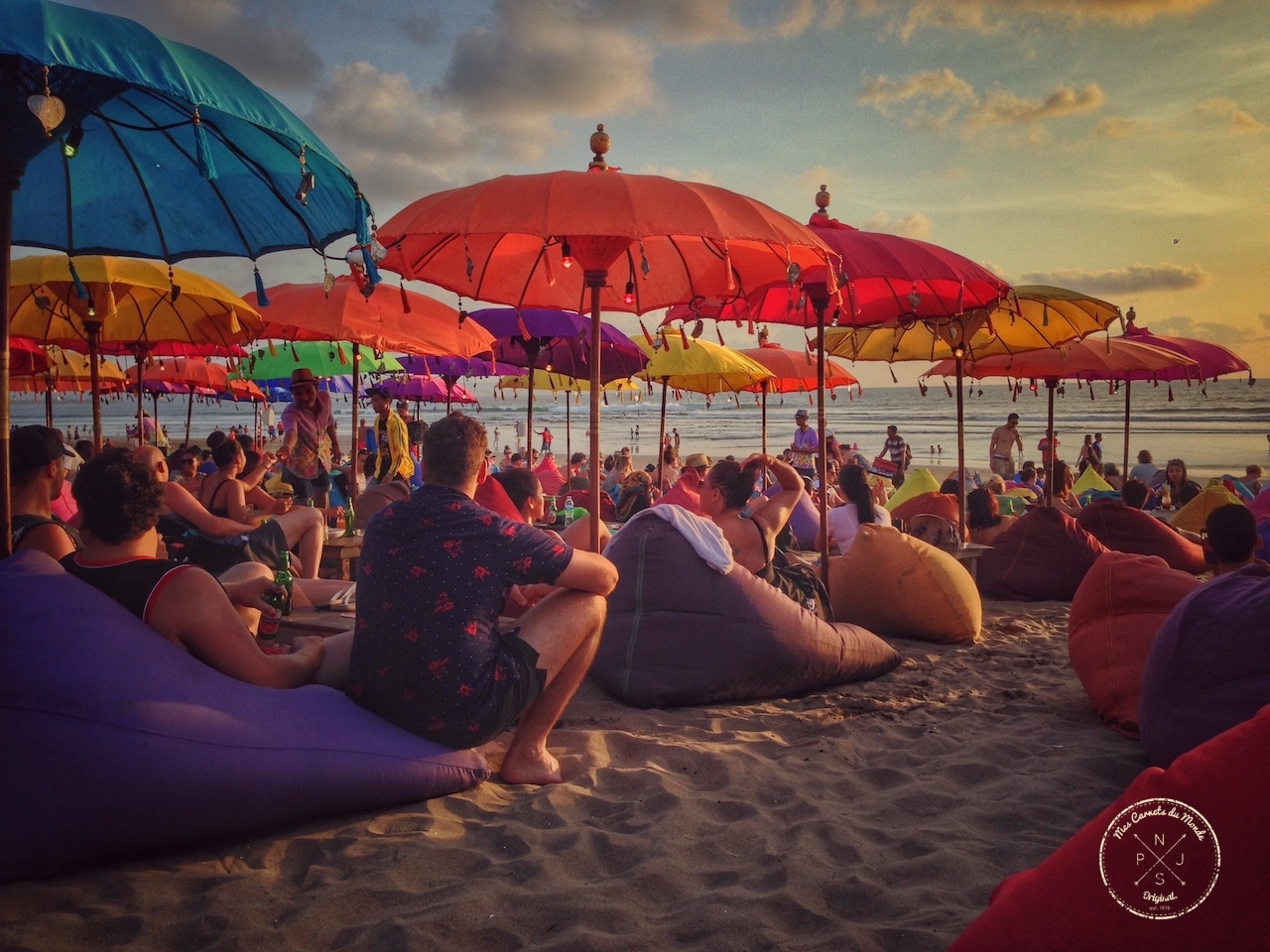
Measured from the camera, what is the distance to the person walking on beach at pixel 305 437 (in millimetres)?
8484

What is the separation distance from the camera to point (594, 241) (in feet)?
14.1

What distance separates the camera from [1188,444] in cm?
3112

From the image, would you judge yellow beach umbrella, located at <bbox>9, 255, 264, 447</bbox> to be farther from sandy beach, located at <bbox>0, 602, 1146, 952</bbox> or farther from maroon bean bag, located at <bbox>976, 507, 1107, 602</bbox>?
maroon bean bag, located at <bbox>976, 507, 1107, 602</bbox>

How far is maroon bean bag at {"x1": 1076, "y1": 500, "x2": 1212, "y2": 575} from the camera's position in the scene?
6.59 metres

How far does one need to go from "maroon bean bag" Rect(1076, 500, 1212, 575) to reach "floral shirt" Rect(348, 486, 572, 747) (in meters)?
5.48

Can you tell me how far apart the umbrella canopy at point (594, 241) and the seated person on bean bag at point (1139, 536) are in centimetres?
366

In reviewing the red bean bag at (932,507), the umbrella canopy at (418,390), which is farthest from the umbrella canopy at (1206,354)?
the umbrella canopy at (418,390)

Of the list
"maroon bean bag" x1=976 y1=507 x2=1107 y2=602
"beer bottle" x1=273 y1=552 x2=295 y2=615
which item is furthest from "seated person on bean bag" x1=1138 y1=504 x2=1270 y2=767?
"maroon bean bag" x1=976 y1=507 x2=1107 y2=602

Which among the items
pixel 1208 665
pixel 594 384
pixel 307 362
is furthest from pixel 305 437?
pixel 1208 665

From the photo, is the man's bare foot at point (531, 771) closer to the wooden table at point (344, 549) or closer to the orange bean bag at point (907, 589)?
the orange bean bag at point (907, 589)

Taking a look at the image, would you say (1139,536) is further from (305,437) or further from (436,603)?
(305,437)

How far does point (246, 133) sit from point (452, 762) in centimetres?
256

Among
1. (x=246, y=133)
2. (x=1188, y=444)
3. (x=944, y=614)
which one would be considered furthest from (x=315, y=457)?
(x=1188, y=444)

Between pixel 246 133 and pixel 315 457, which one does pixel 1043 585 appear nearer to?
pixel 246 133
